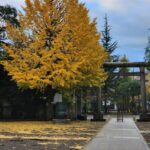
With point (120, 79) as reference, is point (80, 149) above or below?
below

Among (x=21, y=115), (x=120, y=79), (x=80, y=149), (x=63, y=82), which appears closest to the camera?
(x=80, y=149)

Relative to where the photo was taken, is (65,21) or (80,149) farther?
(65,21)

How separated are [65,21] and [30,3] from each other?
3661 mm

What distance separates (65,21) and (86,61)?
4.10 m

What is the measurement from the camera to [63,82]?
43.3 meters

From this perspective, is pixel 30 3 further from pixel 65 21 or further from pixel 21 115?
pixel 21 115

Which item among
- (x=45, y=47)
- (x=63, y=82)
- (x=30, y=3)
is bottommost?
(x=63, y=82)

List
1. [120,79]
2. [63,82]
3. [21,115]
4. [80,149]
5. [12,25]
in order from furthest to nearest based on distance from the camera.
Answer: [120,79], [21,115], [12,25], [63,82], [80,149]

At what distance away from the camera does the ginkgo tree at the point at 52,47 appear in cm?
4369

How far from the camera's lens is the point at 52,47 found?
44.5m

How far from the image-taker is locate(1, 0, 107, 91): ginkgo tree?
1720 inches

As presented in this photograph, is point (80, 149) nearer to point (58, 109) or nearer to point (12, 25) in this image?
point (58, 109)

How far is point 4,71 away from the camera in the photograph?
162 feet

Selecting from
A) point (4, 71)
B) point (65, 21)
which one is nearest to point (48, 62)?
point (65, 21)
